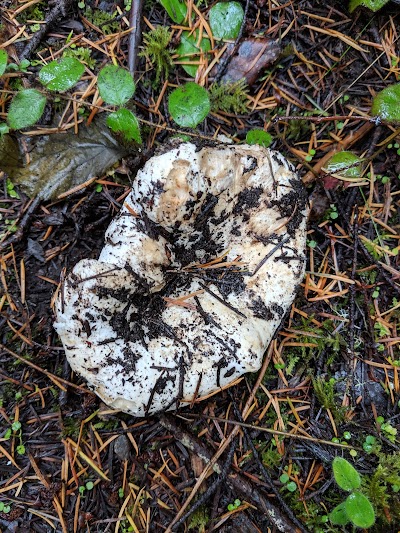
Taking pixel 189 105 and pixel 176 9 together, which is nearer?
pixel 189 105

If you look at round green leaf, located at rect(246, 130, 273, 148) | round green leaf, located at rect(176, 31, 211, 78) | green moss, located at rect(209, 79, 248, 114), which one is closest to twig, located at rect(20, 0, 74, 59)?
round green leaf, located at rect(176, 31, 211, 78)

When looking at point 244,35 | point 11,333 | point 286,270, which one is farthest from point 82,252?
point 244,35

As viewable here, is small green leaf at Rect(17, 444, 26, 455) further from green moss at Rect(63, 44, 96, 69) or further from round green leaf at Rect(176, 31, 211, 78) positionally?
round green leaf at Rect(176, 31, 211, 78)

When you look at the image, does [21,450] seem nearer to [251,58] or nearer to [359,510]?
[359,510]

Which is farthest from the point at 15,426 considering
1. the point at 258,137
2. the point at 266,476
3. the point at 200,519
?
the point at 258,137

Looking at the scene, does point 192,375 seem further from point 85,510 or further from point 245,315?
point 85,510

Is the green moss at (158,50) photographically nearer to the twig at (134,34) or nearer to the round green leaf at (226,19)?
the twig at (134,34)
